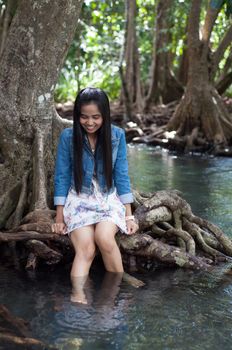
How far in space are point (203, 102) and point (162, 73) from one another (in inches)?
207

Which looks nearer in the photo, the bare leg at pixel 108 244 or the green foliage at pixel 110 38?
the bare leg at pixel 108 244

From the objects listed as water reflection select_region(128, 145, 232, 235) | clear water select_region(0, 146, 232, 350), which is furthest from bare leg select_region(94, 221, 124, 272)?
water reflection select_region(128, 145, 232, 235)

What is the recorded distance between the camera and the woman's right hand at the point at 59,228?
4090 millimetres

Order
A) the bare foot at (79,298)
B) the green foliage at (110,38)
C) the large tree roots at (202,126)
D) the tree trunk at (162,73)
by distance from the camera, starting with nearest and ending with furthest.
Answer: the bare foot at (79,298) → the large tree roots at (202,126) → the green foliage at (110,38) → the tree trunk at (162,73)

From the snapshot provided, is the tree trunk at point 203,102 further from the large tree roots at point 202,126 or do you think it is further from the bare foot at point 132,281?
the bare foot at point 132,281

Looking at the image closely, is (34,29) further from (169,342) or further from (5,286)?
(169,342)

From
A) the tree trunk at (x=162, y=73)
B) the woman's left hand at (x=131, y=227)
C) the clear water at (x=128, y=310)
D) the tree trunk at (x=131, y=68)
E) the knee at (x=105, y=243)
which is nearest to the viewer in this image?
the clear water at (x=128, y=310)

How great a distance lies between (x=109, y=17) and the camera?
18406 mm

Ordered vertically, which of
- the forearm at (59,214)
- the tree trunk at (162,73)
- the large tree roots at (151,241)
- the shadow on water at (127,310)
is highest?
the tree trunk at (162,73)

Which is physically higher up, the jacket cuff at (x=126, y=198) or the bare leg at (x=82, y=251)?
the jacket cuff at (x=126, y=198)

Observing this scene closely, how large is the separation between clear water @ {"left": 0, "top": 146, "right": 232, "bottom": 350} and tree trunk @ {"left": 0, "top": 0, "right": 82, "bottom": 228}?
2.67 ft

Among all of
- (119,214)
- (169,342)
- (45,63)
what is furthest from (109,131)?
(169,342)

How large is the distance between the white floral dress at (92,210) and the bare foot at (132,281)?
1.07ft

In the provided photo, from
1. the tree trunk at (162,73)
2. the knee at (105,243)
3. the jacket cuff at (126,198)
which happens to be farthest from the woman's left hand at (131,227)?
the tree trunk at (162,73)
